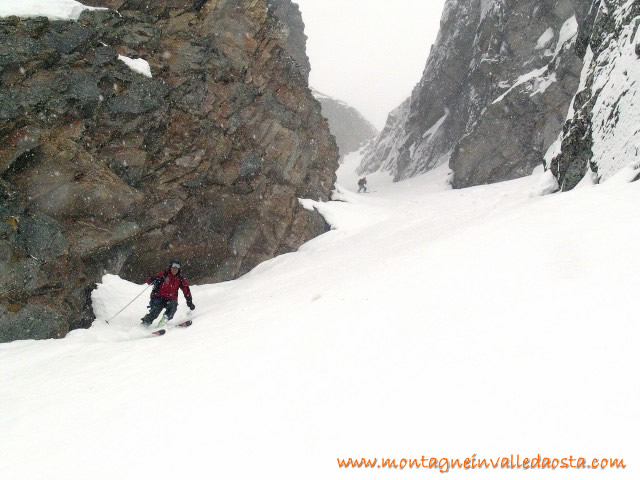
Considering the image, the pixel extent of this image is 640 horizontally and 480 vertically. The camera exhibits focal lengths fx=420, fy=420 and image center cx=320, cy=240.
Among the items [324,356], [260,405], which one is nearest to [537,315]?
[324,356]

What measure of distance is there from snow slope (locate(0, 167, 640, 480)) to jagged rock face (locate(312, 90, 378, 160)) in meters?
84.0

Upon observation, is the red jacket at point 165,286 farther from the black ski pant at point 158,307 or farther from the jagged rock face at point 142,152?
the jagged rock face at point 142,152

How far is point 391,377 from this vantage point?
4352 mm

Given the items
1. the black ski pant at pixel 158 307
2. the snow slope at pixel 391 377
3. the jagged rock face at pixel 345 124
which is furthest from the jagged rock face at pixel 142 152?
the jagged rock face at pixel 345 124

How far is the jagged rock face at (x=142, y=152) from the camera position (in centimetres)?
1104

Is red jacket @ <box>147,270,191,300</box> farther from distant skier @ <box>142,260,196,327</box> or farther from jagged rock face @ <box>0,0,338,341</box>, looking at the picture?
jagged rock face @ <box>0,0,338,341</box>

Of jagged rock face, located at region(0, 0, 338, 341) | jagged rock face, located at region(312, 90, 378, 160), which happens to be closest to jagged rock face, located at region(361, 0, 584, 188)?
jagged rock face, located at region(0, 0, 338, 341)

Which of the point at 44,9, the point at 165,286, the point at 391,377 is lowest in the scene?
the point at 165,286

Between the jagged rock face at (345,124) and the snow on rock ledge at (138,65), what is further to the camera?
the jagged rock face at (345,124)

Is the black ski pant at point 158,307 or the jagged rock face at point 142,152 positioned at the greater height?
the jagged rock face at point 142,152

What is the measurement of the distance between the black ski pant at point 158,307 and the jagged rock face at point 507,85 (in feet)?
92.7

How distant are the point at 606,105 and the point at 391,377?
1051cm

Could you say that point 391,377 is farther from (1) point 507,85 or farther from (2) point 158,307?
(1) point 507,85

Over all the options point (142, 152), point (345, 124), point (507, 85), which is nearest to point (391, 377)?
point (142, 152)
